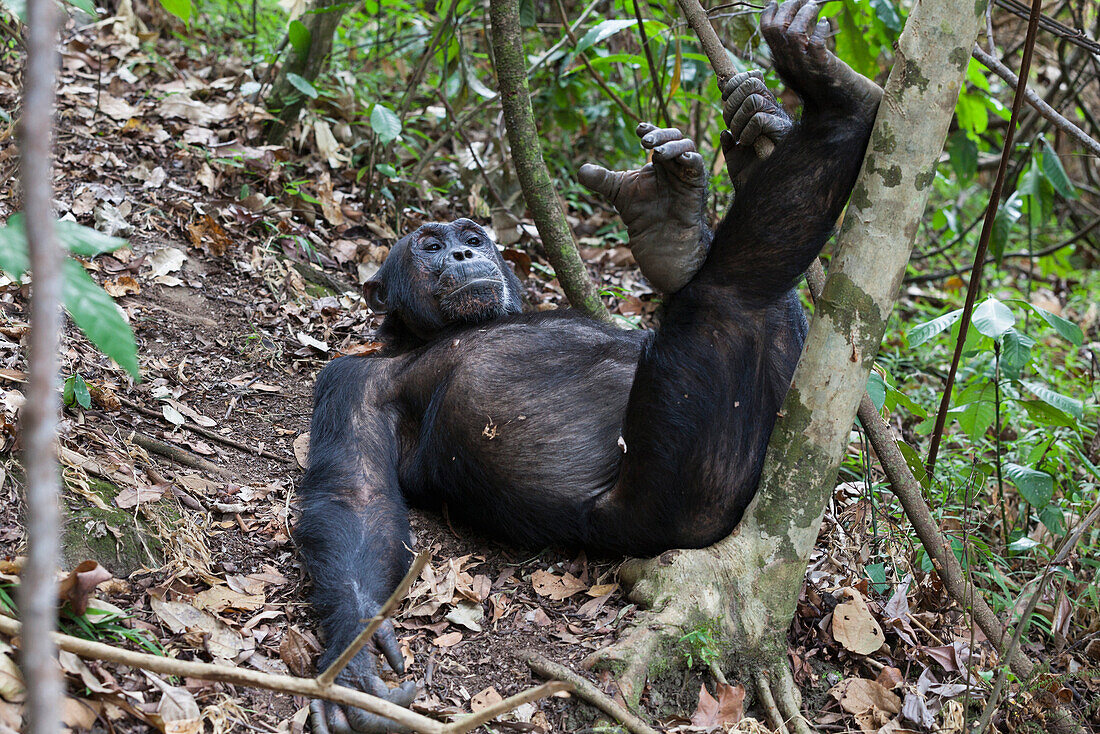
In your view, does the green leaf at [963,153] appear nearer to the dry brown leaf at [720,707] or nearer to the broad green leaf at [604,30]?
the broad green leaf at [604,30]

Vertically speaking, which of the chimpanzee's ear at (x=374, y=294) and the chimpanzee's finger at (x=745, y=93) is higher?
the chimpanzee's finger at (x=745, y=93)

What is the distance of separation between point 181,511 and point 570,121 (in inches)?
219

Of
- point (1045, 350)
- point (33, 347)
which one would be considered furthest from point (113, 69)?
point (1045, 350)

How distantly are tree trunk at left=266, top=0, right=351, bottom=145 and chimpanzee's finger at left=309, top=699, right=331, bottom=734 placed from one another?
17.8 ft

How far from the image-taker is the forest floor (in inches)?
133

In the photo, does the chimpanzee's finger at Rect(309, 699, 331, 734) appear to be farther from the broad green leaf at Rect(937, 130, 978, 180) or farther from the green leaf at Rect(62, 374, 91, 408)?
the broad green leaf at Rect(937, 130, 978, 180)

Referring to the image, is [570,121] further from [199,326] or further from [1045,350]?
[1045,350]

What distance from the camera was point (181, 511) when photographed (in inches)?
159

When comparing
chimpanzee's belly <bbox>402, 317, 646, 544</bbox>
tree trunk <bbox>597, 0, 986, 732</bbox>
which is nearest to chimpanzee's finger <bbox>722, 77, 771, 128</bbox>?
tree trunk <bbox>597, 0, 986, 732</bbox>

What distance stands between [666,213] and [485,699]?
2.13 metres

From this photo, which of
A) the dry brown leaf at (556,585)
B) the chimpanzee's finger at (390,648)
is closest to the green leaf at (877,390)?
the dry brown leaf at (556,585)

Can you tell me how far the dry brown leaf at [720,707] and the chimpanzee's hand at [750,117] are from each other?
7.12 feet

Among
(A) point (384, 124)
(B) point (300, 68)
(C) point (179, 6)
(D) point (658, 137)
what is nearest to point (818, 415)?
(D) point (658, 137)

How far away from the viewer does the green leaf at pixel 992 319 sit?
436 centimetres
